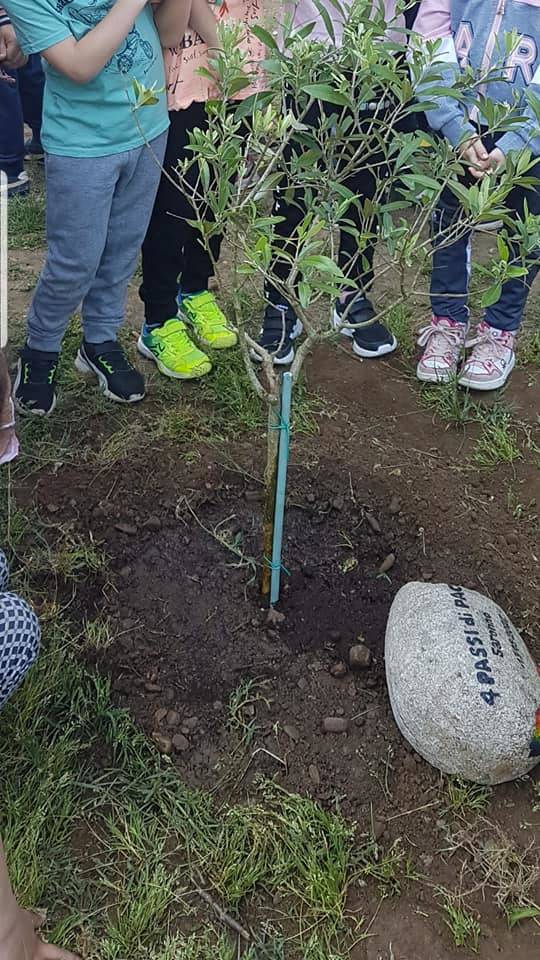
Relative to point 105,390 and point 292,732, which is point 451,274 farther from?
point 292,732

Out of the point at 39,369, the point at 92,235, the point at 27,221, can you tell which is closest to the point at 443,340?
the point at 92,235

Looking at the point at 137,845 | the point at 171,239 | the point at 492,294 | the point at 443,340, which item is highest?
the point at 492,294

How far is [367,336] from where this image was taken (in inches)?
140

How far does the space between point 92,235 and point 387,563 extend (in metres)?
1.38

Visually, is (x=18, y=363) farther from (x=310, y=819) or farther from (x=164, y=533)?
(x=310, y=819)

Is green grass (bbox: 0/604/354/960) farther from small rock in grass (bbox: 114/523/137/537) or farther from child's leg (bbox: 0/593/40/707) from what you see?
small rock in grass (bbox: 114/523/137/537)

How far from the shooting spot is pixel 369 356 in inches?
140

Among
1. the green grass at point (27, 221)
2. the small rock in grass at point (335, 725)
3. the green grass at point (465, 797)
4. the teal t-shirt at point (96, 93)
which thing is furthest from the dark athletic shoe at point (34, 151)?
the green grass at point (465, 797)

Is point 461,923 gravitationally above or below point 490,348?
below

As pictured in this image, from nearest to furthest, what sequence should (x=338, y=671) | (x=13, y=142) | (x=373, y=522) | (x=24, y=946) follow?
(x=24, y=946) < (x=338, y=671) < (x=373, y=522) < (x=13, y=142)

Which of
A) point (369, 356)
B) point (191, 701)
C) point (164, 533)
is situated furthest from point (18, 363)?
point (191, 701)

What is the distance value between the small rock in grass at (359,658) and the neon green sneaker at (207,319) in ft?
5.39

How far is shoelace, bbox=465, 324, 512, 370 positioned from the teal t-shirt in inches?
60.3

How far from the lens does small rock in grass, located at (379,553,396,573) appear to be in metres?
2.49
